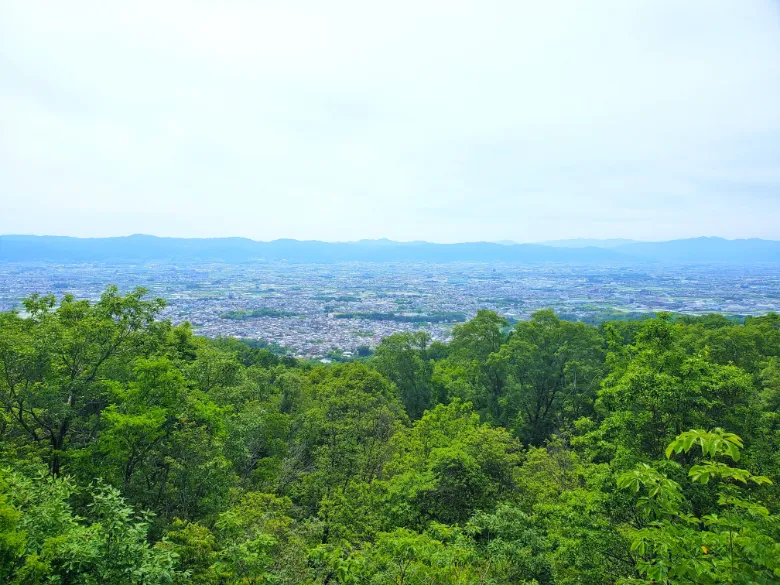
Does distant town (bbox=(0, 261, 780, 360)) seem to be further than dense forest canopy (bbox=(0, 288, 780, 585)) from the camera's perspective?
Yes

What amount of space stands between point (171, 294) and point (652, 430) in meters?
122

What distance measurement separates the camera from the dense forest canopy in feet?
19.9

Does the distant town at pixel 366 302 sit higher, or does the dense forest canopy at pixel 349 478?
the dense forest canopy at pixel 349 478

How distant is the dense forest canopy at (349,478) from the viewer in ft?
19.9

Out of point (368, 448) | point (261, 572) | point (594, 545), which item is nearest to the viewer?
point (261, 572)

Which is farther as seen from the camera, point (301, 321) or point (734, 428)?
point (301, 321)

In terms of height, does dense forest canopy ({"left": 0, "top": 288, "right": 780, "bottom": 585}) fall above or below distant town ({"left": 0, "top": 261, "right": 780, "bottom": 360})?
above

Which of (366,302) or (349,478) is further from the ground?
(349,478)

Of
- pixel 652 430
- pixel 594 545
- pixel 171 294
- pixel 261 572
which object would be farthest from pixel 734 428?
pixel 171 294

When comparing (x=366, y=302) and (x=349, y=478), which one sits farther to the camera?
(x=366, y=302)

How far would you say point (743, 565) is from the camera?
383cm

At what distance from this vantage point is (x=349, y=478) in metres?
15.6

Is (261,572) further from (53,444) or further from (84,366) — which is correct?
(84,366)

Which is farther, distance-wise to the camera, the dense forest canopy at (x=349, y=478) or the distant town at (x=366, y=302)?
the distant town at (x=366, y=302)
